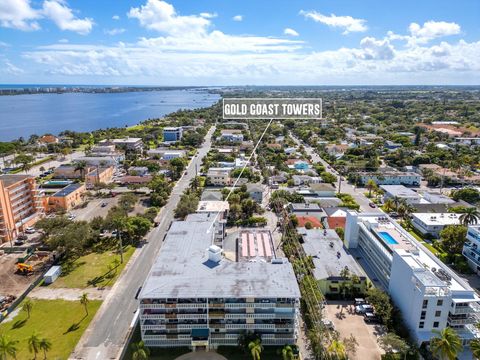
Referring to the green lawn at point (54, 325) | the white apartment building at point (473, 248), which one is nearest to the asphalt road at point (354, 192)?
the white apartment building at point (473, 248)

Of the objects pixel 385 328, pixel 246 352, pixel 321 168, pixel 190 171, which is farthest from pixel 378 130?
pixel 246 352

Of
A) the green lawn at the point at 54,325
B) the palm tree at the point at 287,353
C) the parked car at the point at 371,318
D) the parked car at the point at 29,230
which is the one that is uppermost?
the palm tree at the point at 287,353

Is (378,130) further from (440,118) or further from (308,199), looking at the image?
(308,199)

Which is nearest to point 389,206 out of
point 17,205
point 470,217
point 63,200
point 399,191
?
point 399,191

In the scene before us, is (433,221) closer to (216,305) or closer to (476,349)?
(476,349)

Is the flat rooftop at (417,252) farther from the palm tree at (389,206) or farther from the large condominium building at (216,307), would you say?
the palm tree at (389,206)

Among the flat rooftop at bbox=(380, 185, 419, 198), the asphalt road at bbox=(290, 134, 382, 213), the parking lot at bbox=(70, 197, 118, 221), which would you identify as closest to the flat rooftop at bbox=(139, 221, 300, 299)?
the parking lot at bbox=(70, 197, 118, 221)
